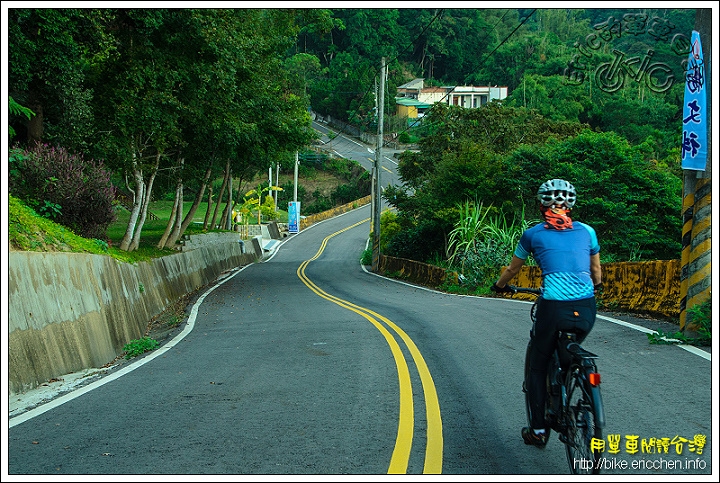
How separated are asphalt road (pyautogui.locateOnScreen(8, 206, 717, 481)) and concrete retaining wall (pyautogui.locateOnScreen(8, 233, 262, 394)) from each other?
2.71 ft

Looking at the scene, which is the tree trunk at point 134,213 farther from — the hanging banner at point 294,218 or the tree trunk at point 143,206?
the hanging banner at point 294,218

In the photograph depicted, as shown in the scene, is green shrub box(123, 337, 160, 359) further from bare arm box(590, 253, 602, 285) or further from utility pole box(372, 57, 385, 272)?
utility pole box(372, 57, 385, 272)

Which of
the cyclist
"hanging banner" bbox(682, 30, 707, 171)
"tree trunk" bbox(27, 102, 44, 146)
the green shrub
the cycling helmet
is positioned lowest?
the green shrub

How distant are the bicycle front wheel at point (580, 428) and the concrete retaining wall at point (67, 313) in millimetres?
6261

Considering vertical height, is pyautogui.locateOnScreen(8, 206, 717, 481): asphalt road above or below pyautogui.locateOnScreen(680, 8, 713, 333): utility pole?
below

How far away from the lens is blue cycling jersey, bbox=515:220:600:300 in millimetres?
5387

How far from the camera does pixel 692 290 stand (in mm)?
10016

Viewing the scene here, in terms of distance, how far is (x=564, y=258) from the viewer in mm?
5473

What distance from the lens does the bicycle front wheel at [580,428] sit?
4645 millimetres

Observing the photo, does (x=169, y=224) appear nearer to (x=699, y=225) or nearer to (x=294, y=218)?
(x=699, y=225)

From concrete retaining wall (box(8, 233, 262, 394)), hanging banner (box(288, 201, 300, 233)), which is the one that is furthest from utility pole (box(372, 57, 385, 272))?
hanging banner (box(288, 201, 300, 233))

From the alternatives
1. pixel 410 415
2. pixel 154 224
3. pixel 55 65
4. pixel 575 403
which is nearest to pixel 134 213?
pixel 55 65

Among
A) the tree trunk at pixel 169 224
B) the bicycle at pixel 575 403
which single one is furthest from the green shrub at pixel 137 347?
the tree trunk at pixel 169 224

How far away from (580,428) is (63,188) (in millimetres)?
15185
